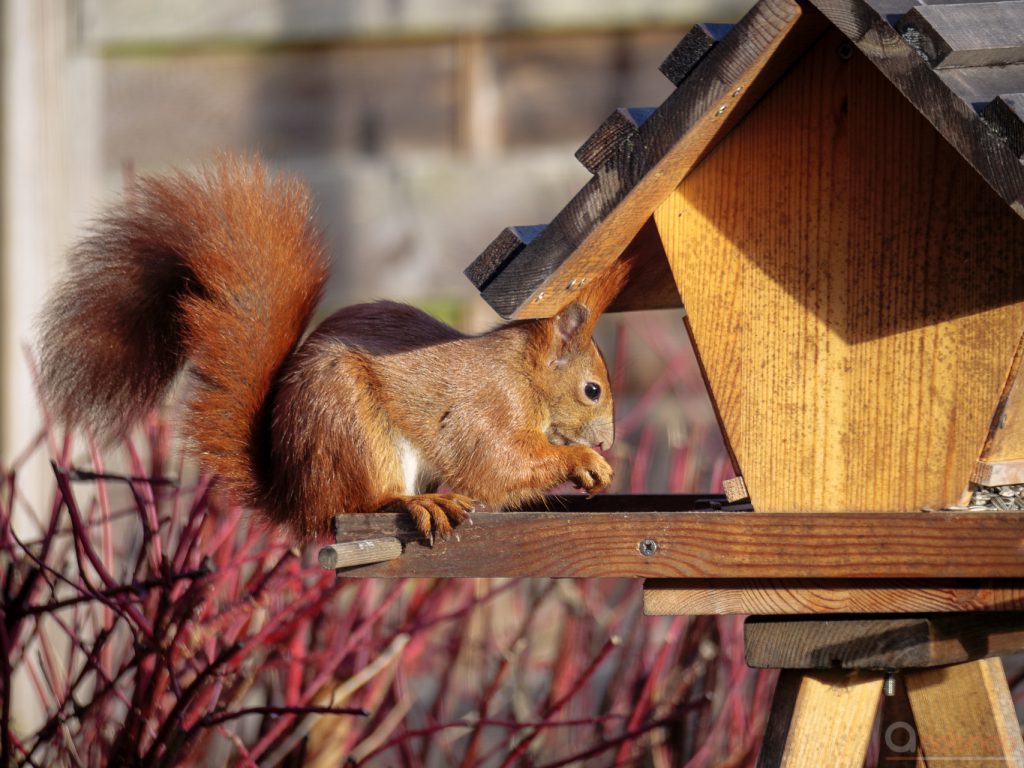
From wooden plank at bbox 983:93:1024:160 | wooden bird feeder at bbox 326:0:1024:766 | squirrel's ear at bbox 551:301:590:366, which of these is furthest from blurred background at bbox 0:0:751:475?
wooden plank at bbox 983:93:1024:160

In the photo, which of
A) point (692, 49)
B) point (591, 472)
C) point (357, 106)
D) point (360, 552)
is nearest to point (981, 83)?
point (692, 49)

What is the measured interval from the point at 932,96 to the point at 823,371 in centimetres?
34

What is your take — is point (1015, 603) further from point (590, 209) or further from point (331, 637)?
point (331, 637)

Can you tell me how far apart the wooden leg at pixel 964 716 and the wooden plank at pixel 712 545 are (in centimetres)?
22

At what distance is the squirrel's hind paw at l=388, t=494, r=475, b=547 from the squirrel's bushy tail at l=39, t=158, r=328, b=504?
27 cm

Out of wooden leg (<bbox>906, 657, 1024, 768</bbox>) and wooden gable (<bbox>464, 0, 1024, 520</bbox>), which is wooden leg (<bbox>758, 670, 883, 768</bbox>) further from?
wooden gable (<bbox>464, 0, 1024, 520</bbox>)

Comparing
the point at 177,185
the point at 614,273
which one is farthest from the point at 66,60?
the point at 614,273

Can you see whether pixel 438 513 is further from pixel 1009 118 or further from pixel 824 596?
pixel 1009 118

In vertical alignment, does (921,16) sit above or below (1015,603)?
above

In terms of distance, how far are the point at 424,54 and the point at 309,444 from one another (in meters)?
1.91

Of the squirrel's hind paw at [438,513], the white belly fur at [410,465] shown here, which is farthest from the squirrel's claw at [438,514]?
the white belly fur at [410,465]

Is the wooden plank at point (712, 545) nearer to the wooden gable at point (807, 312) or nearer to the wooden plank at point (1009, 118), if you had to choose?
the wooden gable at point (807, 312)

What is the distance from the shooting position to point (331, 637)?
2.06 metres

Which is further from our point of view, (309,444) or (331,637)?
(331,637)
